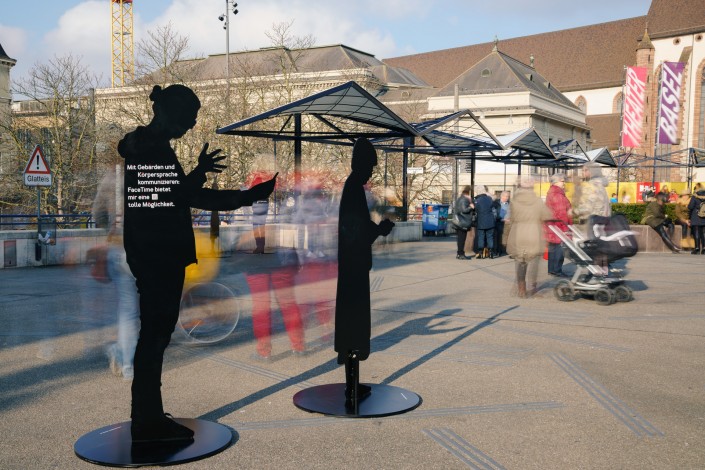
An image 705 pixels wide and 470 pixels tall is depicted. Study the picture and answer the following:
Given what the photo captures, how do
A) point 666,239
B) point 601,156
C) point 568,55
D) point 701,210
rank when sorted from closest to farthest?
point 701,210 < point 666,239 < point 601,156 < point 568,55

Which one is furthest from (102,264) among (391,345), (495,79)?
(495,79)

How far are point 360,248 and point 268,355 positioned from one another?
222 centimetres

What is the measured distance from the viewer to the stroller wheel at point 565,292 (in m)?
10.7

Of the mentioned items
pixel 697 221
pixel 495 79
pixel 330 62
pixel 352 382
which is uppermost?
pixel 330 62

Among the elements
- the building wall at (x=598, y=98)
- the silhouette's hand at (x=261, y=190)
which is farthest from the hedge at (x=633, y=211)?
the building wall at (x=598, y=98)

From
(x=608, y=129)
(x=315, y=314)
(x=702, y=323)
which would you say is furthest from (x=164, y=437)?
(x=608, y=129)

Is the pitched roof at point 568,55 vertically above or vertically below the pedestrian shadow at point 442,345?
above

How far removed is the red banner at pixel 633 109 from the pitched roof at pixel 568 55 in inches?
1449

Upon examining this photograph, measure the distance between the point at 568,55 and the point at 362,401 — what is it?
295ft

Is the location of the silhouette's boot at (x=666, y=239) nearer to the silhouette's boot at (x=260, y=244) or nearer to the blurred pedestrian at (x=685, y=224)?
the blurred pedestrian at (x=685, y=224)

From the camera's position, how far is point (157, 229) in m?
4.23

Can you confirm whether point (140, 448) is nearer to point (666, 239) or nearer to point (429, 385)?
point (429, 385)

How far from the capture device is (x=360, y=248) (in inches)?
206

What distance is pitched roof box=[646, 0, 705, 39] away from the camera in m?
72.0
